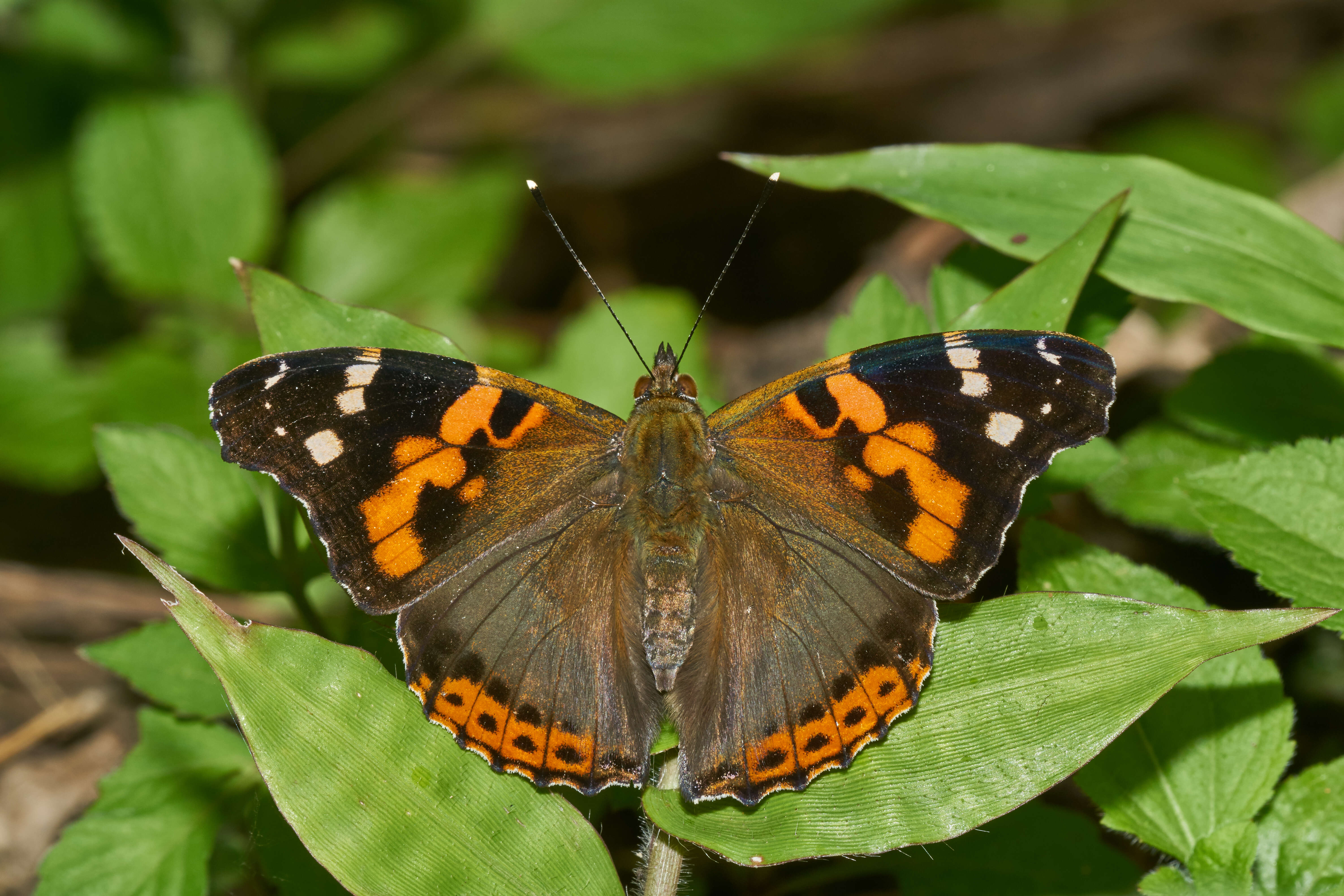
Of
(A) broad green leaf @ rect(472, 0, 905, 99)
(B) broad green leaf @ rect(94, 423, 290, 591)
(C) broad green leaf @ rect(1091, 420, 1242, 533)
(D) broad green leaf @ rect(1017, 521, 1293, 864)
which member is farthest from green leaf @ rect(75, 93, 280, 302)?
(D) broad green leaf @ rect(1017, 521, 1293, 864)

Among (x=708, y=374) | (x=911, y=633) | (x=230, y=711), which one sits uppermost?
(x=911, y=633)

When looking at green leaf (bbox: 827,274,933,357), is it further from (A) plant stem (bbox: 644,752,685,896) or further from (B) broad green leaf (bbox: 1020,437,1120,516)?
(A) plant stem (bbox: 644,752,685,896)

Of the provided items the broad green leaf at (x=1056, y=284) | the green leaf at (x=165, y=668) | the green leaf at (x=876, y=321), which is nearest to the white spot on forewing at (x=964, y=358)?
the broad green leaf at (x=1056, y=284)

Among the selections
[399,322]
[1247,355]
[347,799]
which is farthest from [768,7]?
[347,799]

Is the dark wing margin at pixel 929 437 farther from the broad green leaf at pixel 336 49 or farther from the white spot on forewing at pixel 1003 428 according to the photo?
the broad green leaf at pixel 336 49

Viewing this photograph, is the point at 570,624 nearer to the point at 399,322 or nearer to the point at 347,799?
the point at 347,799

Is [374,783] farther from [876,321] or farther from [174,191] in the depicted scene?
[174,191]
